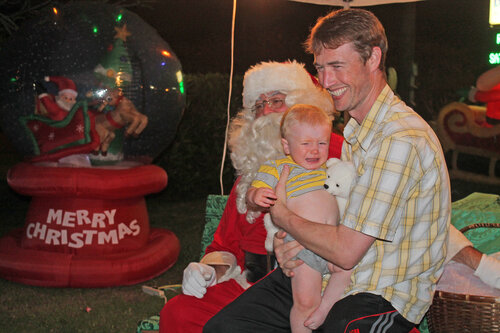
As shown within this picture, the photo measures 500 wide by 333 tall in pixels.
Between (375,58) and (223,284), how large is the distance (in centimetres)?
159

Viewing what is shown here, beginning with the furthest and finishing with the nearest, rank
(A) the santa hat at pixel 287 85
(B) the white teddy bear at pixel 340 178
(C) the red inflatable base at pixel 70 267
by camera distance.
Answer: (C) the red inflatable base at pixel 70 267 → (A) the santa hat at pixel 287 85 → (B) the white teddy bear at pixel 340 178

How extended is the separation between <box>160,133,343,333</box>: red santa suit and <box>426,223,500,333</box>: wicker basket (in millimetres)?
1025

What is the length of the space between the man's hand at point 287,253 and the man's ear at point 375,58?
823 mm

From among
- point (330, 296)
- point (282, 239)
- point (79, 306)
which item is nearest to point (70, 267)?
point (79, 306)

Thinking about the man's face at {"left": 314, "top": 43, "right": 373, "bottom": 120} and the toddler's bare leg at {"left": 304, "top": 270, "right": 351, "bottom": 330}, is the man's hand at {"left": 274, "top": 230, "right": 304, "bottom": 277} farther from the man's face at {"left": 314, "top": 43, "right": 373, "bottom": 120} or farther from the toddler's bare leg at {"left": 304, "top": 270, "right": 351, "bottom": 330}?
the man's face at {"left": 314, "top": 43, "right": 373, "bottom": 120}

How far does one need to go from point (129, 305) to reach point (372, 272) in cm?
329

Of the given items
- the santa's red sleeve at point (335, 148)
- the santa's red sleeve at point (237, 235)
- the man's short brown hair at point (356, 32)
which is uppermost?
the man's short brown hair at point (356, 32)

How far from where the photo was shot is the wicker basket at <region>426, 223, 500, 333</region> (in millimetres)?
2580

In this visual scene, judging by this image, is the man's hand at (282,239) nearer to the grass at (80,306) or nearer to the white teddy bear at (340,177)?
the white teddy bear at (340,177)

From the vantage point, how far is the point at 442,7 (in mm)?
14703

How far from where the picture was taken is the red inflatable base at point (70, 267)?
5.28 meters

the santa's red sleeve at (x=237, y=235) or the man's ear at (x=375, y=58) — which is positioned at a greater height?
the man's ear at (x=375, y=58)

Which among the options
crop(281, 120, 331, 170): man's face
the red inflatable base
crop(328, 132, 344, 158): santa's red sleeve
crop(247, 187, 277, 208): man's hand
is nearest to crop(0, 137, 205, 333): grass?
the red inflatable base

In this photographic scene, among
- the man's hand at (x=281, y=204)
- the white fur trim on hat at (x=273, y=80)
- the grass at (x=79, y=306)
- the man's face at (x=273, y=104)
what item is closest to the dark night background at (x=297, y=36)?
the grass at (x=79, y=306)
